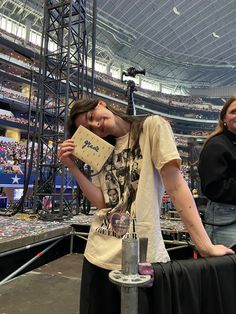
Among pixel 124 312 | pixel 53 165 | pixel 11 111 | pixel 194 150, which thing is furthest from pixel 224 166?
pixel 11 111

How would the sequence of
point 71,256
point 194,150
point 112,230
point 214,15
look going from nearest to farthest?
point 112,230 < point 71,256 < point 194,150 < point 214,15

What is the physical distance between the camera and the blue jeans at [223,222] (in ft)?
3.59

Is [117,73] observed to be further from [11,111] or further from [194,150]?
[194,150]

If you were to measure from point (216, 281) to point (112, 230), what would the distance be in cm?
32

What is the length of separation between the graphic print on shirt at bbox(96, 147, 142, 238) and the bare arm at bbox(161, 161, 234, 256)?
0.11 metres

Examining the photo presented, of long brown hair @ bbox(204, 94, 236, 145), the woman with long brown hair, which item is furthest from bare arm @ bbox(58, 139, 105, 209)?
long brown hair @ bbox(204, 94, 236, 145)

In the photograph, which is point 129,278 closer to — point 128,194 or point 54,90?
point 128,194

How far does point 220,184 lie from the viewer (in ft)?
3.48

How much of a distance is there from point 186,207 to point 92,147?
0.37m

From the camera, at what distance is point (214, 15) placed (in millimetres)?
25438

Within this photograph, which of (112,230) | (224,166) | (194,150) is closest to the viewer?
(112,230)

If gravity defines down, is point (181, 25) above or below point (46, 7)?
above

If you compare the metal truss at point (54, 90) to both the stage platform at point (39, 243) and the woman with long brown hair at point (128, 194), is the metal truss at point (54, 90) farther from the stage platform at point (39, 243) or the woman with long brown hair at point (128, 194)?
the woman with long brown hair at point (128, 194)

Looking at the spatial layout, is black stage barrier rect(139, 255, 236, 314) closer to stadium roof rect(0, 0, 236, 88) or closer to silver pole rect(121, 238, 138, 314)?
silver pole rect(121, 238, 138, 314)
